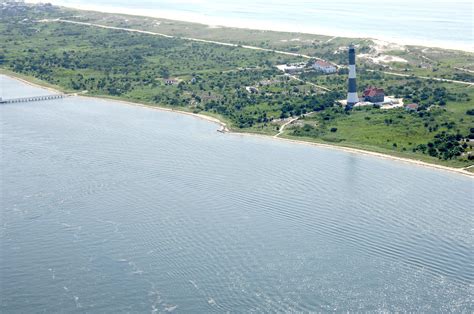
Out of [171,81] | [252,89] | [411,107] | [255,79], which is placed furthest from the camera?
[171,81]

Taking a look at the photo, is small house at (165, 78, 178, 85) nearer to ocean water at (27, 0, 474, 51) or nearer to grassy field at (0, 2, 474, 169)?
grassy field at (0, 2, 474, 169)

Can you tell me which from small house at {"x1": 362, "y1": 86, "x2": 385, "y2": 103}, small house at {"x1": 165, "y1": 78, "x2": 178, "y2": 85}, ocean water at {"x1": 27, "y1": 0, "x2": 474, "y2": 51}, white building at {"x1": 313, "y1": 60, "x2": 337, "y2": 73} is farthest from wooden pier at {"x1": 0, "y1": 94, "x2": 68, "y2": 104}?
ocean water at {"x1": 27, "y1": 0, "x2": 474, "y2": 51}

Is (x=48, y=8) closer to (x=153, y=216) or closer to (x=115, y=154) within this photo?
(x=115, y=154)

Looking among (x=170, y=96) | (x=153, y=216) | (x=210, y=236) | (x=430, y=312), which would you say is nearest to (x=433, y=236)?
(x=430, y=312)

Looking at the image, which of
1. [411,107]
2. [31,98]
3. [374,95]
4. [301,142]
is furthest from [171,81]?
[411,107]

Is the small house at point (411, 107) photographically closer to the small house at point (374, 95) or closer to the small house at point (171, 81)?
the small house at point (374, 95)

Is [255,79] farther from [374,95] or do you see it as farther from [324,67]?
[374,95]
